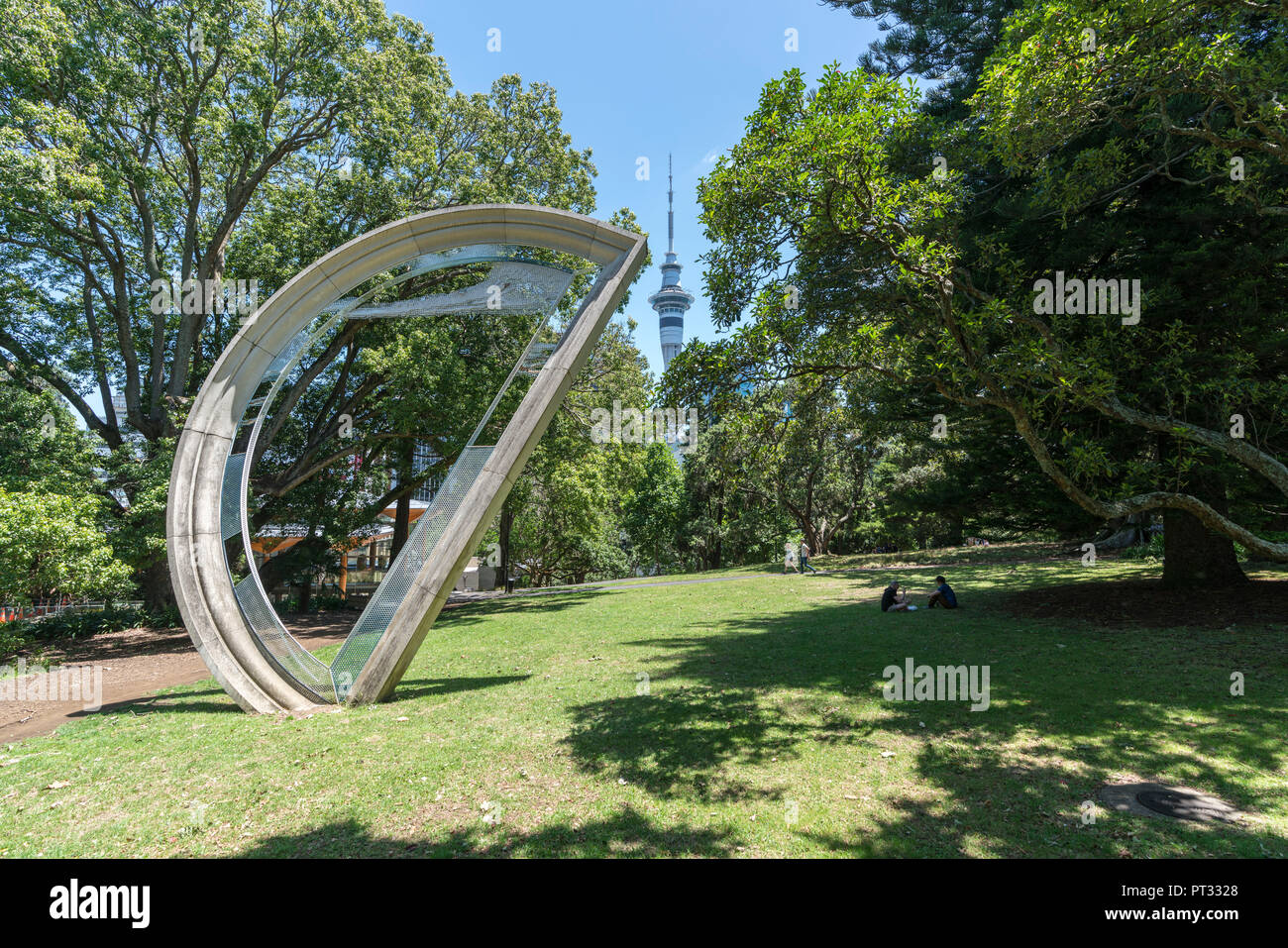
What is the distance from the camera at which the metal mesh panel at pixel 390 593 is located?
7.96 metres

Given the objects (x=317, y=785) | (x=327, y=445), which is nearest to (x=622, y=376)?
(x=327, y=445)

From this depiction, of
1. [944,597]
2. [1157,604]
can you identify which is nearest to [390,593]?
[944,597]

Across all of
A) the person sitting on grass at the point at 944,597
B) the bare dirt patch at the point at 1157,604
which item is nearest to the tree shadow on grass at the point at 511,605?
the person sitting on grass at the point at 944,597

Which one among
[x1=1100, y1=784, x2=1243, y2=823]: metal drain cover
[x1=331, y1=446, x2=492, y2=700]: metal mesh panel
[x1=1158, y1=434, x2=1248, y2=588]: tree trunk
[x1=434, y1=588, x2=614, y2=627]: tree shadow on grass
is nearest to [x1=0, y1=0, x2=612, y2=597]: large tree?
[x1=434, y1=588, x2=614, y2=627]: tree shadow on grass

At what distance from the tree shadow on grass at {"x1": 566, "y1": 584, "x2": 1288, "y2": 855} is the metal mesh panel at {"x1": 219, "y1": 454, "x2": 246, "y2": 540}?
225 inches

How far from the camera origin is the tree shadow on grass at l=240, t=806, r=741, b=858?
4047 millimetres

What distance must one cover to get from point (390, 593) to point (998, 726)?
7.42m

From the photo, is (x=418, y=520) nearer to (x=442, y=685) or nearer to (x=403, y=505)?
(x=442, y=685)

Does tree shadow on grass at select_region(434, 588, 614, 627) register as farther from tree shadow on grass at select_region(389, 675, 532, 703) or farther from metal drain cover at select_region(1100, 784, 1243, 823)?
metal drain cover at select_region(1100, 784, 1243, 823)

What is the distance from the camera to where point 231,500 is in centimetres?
848

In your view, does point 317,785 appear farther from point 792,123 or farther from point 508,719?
point 792,123
